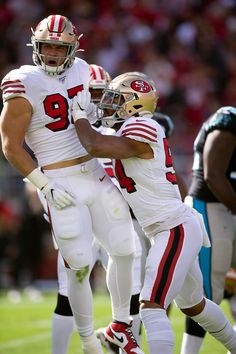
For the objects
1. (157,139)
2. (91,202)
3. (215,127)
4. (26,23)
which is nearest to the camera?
(157,139)

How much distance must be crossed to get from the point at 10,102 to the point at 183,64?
7.38m

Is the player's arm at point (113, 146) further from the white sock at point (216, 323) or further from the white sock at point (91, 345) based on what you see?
the white sock at point (91, 345)

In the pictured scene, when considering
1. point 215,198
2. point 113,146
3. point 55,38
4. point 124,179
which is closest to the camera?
point 113,146

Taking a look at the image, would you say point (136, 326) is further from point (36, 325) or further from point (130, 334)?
point (36, 325)

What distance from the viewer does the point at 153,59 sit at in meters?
11.4

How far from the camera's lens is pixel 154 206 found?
166 inches

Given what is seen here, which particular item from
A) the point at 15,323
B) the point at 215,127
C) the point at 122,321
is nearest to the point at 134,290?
the point at 122,321

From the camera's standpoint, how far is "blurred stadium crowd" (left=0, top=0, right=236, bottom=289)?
11.1 meters

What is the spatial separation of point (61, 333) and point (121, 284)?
23.2 inches

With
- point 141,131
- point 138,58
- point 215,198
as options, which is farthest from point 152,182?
point 138,58

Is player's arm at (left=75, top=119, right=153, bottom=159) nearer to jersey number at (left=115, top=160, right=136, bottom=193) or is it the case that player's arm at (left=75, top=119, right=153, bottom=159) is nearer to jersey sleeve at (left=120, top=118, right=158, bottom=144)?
jersey sleeve at (left=120, top=118, right=158, bottom=144)

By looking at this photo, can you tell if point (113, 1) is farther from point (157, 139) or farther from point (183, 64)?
point (157, 139)

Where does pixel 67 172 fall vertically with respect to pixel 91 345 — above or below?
above

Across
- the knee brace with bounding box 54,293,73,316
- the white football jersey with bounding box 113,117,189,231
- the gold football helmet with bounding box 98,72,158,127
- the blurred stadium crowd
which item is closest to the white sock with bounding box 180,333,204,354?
the knee brace with bounding box 54,293,73,316
